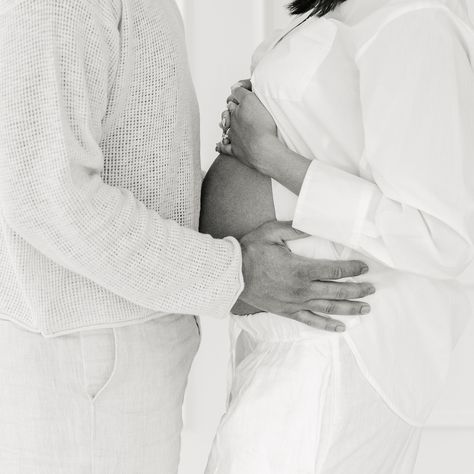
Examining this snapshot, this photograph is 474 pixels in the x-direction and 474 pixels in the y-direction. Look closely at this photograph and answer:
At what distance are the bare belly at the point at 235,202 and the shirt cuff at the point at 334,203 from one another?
0.09 m

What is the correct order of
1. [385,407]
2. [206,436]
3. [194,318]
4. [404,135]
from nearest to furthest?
[404,135], [385,407], [194,318], [206,436]

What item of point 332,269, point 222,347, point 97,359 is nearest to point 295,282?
point 332,269

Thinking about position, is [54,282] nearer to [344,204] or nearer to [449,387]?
[344,204]

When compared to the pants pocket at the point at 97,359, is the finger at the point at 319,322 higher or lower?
higher

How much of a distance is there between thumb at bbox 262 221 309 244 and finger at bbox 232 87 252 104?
0.21 meters

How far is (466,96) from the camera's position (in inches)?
39.2

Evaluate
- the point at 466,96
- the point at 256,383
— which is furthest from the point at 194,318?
the point at 466,96

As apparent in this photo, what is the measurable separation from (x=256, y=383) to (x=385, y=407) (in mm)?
176

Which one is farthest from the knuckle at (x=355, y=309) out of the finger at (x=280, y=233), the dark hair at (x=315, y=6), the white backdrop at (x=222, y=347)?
the white backdrop at (x=222, y=347)

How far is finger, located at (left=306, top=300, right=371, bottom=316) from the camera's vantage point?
1.05m

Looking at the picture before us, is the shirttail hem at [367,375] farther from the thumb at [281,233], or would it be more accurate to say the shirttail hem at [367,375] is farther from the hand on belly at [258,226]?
the thumb at [281,233]

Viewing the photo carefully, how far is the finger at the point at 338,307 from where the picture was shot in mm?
1055

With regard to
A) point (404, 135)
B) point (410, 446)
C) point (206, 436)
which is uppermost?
point (404, 135)

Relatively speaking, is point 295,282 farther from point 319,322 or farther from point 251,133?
point 251,133
